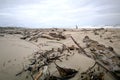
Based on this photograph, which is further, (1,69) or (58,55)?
(58,55)

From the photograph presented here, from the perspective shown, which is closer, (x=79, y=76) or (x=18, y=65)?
(x=79, y=76)

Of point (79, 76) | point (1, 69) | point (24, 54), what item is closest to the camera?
point (79, 76)

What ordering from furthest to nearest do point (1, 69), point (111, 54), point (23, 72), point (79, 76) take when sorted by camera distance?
point (111, 54) < point (1, 69) < point (23, 72) < point (79, 76)

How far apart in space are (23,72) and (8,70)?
20.5 inches

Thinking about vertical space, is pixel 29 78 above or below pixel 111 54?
below

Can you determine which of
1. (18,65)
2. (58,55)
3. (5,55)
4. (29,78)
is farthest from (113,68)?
(5,55)

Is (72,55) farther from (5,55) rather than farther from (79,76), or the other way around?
(5,55)

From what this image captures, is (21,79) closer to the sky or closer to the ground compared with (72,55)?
closer to the ground

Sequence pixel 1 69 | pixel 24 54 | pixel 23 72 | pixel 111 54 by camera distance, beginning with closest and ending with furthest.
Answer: pixel 23 72 → pixel 1 69 → pixel 111 54 → pixel 24 54

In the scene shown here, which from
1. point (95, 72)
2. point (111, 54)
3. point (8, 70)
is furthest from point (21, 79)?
point (111, 54)

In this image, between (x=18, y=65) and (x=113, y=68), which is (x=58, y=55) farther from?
(x=113, y=68)

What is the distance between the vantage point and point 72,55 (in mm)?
4375

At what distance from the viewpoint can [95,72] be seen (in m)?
3.15

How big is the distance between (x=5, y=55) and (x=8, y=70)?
1.24 metres
